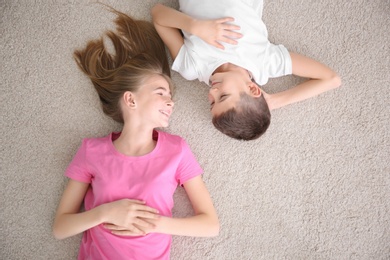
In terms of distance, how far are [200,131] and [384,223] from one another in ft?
2.71

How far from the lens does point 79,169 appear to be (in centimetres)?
128

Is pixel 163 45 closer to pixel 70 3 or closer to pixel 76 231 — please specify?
pixel 70 3

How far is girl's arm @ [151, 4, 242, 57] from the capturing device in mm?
1271

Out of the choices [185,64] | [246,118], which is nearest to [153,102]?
[185,64]

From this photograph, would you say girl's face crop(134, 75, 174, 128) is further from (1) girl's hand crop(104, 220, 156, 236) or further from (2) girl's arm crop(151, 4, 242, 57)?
(1) girl's hand crop(104, 220, 156, 236)

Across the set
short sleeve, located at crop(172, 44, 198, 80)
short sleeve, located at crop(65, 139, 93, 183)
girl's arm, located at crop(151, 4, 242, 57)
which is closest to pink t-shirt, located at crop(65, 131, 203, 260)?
short sleeve, located at crop(65, 139, 93, 183)

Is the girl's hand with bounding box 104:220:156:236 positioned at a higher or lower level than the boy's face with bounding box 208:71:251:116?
lower

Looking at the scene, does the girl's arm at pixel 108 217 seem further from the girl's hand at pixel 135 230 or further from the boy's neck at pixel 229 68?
the boy's neck at pixel 229 68

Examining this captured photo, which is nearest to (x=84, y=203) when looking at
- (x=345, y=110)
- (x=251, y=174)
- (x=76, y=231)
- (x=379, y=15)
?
(x=76, y=231)

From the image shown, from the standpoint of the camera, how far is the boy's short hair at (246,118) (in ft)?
4.03

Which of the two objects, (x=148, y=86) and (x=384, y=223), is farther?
(x=384, y=223)

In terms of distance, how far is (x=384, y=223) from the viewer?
1.39 metres

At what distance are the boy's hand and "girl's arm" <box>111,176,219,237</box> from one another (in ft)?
1.71

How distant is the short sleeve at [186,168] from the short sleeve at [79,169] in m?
0.34
